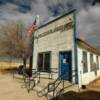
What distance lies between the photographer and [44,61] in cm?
1327

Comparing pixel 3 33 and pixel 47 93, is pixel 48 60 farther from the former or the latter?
pixel 3 33

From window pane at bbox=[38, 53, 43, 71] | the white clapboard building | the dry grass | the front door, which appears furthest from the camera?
window pane at bbox=[38, 53, 43, 71]

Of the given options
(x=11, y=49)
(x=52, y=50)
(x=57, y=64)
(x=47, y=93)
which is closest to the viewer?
(x=47, y=93)

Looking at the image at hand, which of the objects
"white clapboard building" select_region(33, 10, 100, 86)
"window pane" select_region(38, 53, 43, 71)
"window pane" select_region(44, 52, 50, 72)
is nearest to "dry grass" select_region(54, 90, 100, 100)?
"white clapboard building" select_region(33, 10, 100, 86)

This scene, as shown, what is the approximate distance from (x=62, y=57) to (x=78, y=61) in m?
1.68

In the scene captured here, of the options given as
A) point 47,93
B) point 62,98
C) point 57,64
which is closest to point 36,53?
point 57,64

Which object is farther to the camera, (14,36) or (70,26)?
(14,36)

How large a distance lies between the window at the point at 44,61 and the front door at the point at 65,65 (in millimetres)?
1774

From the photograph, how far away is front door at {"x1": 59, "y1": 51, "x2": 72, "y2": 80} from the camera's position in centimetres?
1052

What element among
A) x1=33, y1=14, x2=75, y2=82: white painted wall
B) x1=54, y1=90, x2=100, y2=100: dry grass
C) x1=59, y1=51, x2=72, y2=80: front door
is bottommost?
x1=54, y1=90, x2=100, y2=100: dry grass

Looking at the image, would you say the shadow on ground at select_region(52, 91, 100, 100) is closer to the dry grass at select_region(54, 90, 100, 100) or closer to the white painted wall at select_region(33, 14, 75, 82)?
the dry grass at select_region(54, 90, 100, 100)

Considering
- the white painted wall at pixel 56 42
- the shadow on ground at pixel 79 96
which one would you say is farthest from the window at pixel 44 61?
the shadow on ground at pixel 79 96

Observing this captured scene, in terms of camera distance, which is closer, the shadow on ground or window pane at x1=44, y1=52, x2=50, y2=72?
the shadow on ground

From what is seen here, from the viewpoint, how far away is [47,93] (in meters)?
8.41
